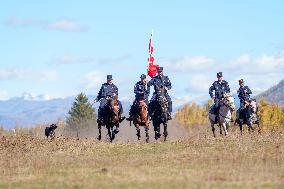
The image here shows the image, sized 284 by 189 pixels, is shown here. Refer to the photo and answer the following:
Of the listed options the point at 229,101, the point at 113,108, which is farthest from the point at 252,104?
the point at 113,108

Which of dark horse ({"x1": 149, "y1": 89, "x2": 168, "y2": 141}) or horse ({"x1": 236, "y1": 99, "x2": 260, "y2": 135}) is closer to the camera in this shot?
dark horse ({"x1": 149, "y1": 89, "x2": 168, "y2": 141})

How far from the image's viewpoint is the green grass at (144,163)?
17.0 metres

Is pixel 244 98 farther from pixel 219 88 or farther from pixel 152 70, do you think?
pixel 152 70

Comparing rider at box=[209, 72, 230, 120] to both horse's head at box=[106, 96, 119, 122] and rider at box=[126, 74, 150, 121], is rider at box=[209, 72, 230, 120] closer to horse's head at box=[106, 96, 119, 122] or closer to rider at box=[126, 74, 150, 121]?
rider at box=[126, 74, 150, 121]

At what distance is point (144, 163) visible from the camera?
70.1 feet

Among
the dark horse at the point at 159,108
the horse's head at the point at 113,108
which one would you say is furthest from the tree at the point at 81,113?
the dark horse at the point at 159,108

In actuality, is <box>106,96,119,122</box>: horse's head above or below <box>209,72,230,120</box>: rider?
below

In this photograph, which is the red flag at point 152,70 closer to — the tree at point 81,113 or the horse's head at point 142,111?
the horse's head at point 142,111

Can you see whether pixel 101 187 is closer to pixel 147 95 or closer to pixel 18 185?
pixel 18 185

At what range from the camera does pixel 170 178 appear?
17500mm

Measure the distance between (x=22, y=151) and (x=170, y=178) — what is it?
34.6ft

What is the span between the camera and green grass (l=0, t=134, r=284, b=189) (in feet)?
55.6

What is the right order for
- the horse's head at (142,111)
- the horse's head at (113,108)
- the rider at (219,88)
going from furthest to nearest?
the rider at (219,88), the horse's head at (113,108), the horse's head at (142,111)

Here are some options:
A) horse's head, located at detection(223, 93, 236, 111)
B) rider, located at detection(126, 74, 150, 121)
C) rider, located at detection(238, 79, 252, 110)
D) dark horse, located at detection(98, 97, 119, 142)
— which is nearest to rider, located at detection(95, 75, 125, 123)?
dark horse, located at detection(98, 97, 119, 142)
